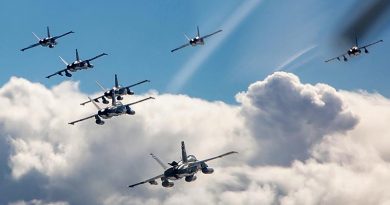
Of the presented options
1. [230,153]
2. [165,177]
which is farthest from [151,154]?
[230,153]

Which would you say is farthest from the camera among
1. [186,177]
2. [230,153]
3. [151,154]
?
[151,154]

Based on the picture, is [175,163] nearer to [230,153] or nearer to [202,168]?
[202,168]

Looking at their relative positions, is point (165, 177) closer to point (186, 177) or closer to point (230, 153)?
point (186, 177)

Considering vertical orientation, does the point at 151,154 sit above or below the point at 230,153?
above

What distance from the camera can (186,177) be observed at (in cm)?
17975

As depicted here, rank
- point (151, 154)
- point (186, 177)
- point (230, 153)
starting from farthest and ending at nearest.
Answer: point (151, 154) → point (186, 177) → point (230, 153)

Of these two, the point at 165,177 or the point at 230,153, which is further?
the point at 165,177

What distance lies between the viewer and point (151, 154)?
19588 cm

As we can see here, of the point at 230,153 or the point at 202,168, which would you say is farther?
the point at 202,168

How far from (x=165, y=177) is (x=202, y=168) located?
11943 millimetres

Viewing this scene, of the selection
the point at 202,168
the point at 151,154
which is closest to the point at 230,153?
the point at 202,168

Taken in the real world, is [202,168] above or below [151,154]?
below

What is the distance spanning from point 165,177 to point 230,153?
27435mm

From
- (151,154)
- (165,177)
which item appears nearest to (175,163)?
(165,177)
